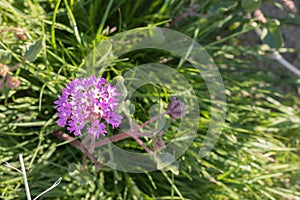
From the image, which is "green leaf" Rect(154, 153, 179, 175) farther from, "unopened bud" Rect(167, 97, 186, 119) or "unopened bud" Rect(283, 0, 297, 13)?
"unopened bud" Rect(283, 0, 297, 13)

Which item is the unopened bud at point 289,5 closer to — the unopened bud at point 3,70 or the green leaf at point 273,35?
the green leaf at point 273,35

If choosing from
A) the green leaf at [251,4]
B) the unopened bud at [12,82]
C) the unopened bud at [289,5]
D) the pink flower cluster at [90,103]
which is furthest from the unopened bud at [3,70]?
the unopened bud at [289,5]

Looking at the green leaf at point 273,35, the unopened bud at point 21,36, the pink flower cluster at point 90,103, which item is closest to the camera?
the pink flower cluster at point 90,103

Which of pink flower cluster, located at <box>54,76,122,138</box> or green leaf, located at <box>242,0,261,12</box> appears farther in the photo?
green leaf, located at <box>242,0,261,12</box>

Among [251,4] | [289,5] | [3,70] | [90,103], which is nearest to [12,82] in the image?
[3,70]

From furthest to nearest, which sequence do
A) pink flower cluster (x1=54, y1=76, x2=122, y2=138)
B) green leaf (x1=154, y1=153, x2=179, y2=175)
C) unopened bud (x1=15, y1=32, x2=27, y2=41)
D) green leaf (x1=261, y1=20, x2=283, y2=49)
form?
green leaf (x1=261, y1=20, x2=283, y2=49) < unopened bud (x1=15, y1=32, x2=27, y2=41) < green leaf (x1=154, y1=153, x2=179, y2=175) < pink flower cluster (x1=54, y1=76, x2=122, y2=138)

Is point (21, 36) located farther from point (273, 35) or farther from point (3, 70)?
point (273, 35)

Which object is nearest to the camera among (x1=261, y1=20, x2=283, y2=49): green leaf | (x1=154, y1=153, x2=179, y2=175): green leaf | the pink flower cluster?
the pink flower cluster

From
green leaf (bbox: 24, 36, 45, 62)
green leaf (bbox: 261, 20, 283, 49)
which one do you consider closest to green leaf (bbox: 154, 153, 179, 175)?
green leaf (bbox: 24, 36, 45, 62)
